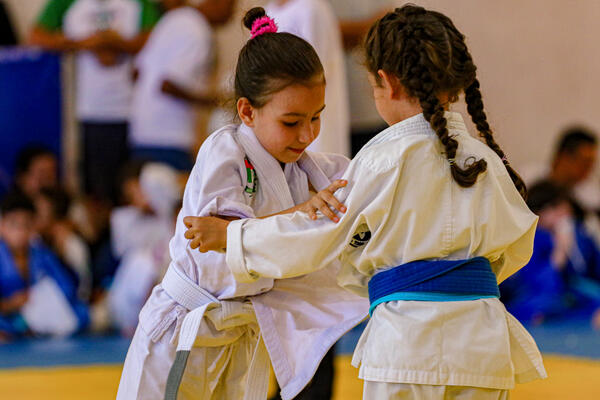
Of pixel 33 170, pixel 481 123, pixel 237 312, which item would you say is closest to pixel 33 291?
pixel 33 170

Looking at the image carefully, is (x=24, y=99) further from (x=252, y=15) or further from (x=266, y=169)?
(x=266, y=169)

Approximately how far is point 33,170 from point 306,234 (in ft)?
17.0

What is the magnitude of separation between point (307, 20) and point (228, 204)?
1725 millimetres

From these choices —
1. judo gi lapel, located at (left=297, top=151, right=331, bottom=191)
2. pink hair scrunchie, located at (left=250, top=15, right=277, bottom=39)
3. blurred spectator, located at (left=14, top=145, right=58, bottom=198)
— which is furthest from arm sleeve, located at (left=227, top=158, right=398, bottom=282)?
blurred spectator, located at (left=14, top=145, right=58, bottom=198)

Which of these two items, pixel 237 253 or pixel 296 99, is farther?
pixel 296 99

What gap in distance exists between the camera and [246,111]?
2.29 m

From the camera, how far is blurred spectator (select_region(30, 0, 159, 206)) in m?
6.76

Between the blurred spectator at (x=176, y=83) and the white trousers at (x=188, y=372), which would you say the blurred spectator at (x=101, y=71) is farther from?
the white trousers at (x=188, y=372)

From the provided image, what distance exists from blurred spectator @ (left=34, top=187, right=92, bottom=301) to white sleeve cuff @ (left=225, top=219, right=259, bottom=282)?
4.29 metres

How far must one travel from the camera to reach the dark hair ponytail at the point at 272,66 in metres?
2.20

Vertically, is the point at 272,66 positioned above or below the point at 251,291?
above

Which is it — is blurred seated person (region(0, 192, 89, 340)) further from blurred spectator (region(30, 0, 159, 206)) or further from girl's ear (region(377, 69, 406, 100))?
girl's ear (region(377, 69, 406, 100))

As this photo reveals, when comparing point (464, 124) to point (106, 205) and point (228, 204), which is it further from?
point (106, 205)

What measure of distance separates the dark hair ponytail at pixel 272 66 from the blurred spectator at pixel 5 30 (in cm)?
544
